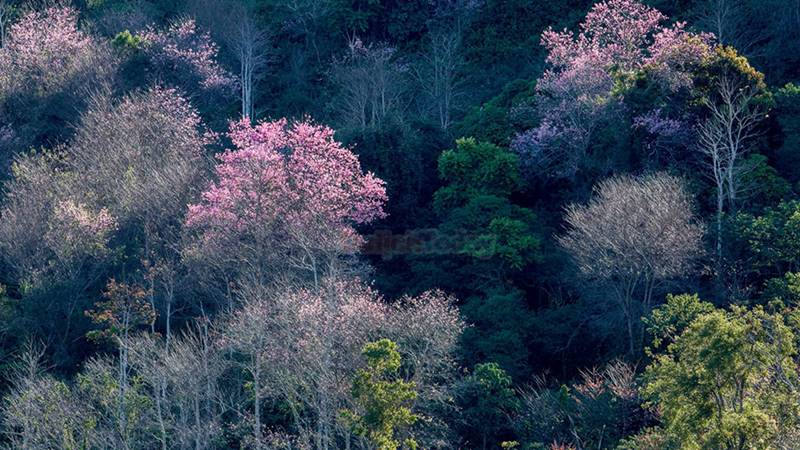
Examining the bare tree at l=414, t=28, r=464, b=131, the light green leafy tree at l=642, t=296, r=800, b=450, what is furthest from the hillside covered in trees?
the bare tree at l=414, t=28, r=464, b=131

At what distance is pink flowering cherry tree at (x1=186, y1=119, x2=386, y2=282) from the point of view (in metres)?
42.0

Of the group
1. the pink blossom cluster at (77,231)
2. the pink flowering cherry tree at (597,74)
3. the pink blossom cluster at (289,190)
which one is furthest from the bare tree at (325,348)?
the pink flowering cherry tree at (597,74)

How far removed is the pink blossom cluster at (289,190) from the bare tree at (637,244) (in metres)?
7.41

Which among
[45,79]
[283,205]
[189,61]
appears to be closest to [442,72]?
[189,61]

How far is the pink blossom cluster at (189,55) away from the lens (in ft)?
193

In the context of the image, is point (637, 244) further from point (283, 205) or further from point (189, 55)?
point (189, 55)

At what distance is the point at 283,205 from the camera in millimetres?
43375

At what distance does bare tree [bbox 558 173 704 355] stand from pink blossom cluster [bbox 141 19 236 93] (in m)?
22.9

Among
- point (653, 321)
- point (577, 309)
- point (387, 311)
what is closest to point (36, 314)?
point (387, 311)

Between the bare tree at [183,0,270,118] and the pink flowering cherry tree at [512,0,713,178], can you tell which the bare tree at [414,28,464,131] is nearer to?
the pink flowering cherry tree at [512,0,713,178]

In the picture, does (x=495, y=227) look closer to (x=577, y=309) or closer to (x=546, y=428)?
(x=577, y=309)

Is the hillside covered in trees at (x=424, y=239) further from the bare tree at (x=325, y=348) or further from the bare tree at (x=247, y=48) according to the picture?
the bare tree at (x=247, y=48)

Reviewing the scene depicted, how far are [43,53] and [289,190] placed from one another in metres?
20.5

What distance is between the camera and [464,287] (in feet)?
145
